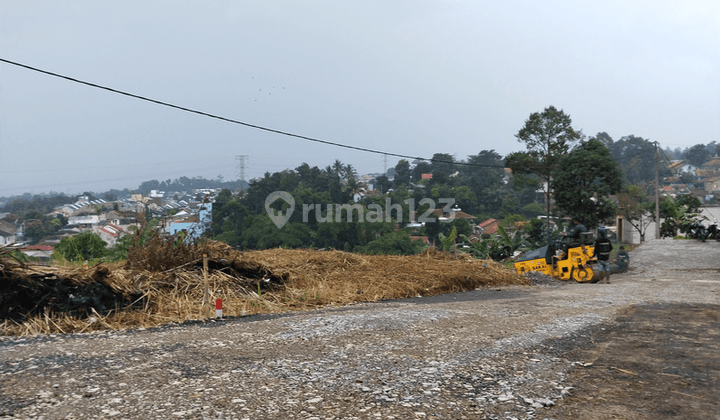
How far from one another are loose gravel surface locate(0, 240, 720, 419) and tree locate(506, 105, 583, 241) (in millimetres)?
31559

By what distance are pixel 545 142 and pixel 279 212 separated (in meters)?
21.1

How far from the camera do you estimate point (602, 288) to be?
13203mm

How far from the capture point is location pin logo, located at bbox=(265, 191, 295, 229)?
140 feet

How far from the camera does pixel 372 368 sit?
5.16 metres

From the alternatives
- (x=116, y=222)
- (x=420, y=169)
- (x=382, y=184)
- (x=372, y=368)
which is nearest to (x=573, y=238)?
(x=372, y=368)

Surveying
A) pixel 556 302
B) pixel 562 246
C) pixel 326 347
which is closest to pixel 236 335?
pixel 326 347

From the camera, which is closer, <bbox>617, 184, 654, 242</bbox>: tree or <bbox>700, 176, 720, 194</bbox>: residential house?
<bbox>617, 184, 654, 242</bbox>: tree

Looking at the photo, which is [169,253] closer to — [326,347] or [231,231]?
[326,347]

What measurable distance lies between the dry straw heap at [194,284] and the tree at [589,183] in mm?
22356

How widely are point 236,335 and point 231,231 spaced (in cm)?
3702

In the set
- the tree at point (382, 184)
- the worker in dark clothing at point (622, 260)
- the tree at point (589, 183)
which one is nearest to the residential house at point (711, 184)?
the tree at point (382, 184)

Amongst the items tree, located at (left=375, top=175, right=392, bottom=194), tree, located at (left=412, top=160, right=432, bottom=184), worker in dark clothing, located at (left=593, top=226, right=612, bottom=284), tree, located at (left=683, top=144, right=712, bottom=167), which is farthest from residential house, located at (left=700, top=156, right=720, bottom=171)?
worker in dark clothing, located at (left=593, top=226, right=612, bottom=284)

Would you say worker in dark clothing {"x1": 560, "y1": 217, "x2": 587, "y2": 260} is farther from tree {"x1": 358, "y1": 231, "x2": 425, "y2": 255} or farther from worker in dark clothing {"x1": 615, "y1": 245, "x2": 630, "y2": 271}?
tree {"x1": 358, "y1": 231, "x2": 425, "y2": 255}

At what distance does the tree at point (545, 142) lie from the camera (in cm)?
3872
